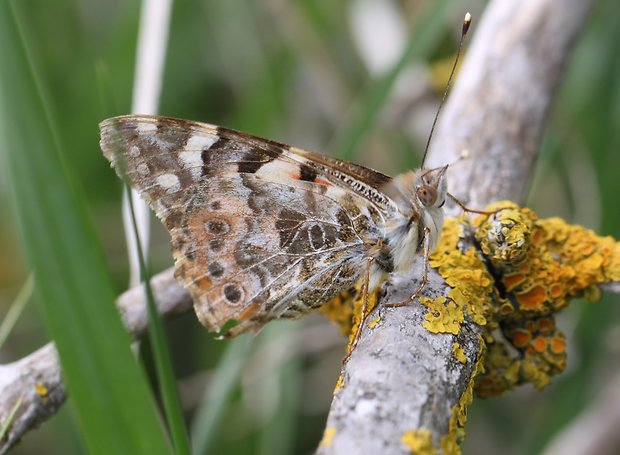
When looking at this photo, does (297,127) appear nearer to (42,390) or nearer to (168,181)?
(168,181)

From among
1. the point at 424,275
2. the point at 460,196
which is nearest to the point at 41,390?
the point at 424,275

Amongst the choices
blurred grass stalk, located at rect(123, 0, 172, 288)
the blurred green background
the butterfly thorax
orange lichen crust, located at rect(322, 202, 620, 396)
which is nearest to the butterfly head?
the butterfly thorax

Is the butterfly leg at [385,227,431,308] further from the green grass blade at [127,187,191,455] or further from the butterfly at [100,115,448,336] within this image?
the green grass blade at [127,187,191,455]

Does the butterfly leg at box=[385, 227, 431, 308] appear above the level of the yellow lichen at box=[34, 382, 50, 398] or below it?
below

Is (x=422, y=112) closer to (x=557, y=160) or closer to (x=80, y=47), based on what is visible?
(x=557, y=160)

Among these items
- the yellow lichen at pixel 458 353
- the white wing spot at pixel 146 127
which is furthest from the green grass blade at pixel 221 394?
the yellow lichen at pixel 458 353

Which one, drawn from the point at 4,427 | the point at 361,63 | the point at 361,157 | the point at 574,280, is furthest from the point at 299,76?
the point at 4,427

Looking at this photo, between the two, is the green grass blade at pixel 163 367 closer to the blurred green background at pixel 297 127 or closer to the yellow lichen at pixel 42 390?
the yellow lichen at pixel 42 390
